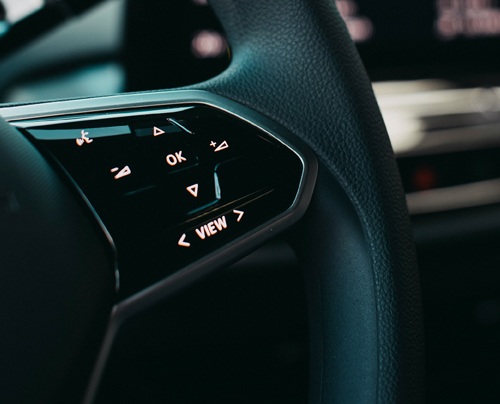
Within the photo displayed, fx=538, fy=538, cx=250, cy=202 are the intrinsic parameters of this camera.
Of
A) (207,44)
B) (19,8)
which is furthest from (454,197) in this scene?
(19,8)

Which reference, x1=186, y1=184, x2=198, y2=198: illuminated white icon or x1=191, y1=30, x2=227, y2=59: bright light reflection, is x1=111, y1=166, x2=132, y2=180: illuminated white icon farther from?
x1=191, y1=30, x2=227, y2=59: bright light reflection

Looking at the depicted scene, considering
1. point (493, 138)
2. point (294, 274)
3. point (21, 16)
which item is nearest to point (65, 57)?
point (21, 16)

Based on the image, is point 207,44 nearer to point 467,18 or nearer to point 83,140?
point 467,18

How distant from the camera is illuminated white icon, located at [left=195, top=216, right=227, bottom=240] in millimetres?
417

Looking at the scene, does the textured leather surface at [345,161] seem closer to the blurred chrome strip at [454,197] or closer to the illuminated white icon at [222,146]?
the illuminated white icon at [222,146]

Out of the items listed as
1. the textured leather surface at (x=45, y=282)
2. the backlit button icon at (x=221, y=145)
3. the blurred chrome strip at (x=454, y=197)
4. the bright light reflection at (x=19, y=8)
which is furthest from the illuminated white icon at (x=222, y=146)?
the blurred chrome strip at (x=454, y=197)

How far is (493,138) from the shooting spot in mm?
1229

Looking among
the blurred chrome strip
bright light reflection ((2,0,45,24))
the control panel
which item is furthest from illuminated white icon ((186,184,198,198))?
the blurred chrome strip

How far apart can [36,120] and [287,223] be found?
0.21 m

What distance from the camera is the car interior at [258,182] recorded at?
41 centimetres

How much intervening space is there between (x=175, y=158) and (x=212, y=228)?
0.06 meters

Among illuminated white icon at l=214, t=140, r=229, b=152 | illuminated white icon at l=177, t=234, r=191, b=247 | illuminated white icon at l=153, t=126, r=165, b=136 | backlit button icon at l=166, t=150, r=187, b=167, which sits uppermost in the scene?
illuminated white icon at l=153, t=126, r=165, b=136

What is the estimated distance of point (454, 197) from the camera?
46.5 inches

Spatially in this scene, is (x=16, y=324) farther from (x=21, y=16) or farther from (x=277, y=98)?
(x=21, y=16)
